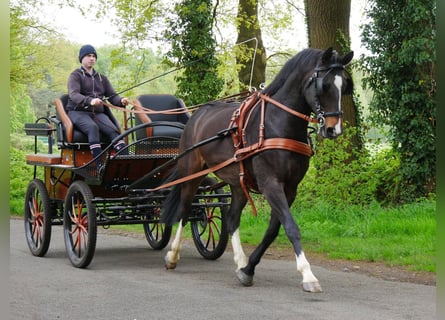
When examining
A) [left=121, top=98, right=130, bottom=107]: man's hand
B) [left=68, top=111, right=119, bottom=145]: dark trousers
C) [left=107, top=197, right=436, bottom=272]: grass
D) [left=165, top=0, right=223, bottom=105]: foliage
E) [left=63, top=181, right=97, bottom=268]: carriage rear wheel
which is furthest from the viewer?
[left=165, top=0, right=223, bottom=105]: foliage

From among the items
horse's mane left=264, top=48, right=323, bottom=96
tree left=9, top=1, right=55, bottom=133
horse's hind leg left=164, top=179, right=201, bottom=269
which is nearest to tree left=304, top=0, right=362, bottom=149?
horse's hind leg left=164, top=179, right=201, bottom=269

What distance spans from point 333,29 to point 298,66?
25.9 feet

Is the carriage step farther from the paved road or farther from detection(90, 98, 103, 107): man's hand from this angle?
the paved road

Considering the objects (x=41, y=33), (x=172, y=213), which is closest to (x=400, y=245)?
(x=172, y=213)

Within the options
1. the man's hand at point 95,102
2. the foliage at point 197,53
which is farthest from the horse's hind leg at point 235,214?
the foliage at point 197,53

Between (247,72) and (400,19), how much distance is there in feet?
32.5

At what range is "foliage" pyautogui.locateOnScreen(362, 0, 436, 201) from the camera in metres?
11.5

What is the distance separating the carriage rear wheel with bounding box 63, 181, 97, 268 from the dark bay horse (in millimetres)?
1433

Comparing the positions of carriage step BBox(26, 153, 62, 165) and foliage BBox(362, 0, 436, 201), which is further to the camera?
foliage BBox(362, 0, 436, 201)

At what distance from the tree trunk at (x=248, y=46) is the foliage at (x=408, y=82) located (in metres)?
7.96

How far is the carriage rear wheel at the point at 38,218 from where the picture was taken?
891 cm

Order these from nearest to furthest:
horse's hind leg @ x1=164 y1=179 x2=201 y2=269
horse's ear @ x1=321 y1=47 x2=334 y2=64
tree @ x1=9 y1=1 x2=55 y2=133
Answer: horse's ear @ x1=321 y1=47 x2=334 y2=64
horse's hind leg @ x1=164 y1=179 x2=201 y2=269
tree @ x1=9 y1=1 x2=55 y2=133

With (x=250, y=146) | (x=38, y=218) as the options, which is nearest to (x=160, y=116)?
(x=38, y=218)

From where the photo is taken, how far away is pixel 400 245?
8.80 metres
